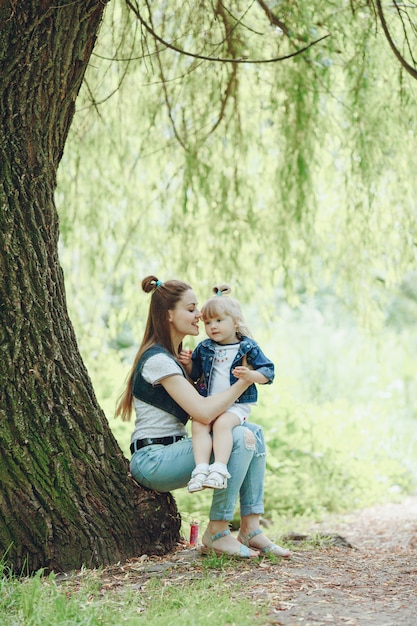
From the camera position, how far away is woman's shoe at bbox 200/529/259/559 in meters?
3.05

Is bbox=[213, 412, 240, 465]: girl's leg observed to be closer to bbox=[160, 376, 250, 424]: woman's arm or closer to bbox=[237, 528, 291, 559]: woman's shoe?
bbox=[160, 376, 250, 424]: woman's arm

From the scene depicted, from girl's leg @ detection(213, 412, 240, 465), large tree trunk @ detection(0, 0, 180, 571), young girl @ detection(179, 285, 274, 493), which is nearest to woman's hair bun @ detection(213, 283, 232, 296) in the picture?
young girl @ detection(179, 285, 274, 493)

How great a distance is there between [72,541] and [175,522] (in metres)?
0.51

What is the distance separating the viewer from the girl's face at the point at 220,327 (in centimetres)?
327

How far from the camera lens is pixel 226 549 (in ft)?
10.1

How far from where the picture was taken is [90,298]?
5.62 m

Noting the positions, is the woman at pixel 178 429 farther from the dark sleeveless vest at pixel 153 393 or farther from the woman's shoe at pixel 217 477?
the woman's shoe at pixel 217 477

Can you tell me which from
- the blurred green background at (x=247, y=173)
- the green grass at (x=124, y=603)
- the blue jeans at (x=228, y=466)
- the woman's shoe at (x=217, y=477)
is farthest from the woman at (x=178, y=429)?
the blurred green background at (x=247, y=173)

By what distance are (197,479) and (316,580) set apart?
1.75 feet

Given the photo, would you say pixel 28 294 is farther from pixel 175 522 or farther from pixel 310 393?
pixel 310 393

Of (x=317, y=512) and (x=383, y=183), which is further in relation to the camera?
(x=317, y=512)

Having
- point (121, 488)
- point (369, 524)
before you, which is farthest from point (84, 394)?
point (369, 524)

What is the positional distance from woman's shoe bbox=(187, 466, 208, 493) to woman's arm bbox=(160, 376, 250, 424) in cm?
20

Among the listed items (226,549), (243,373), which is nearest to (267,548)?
(226,549)
